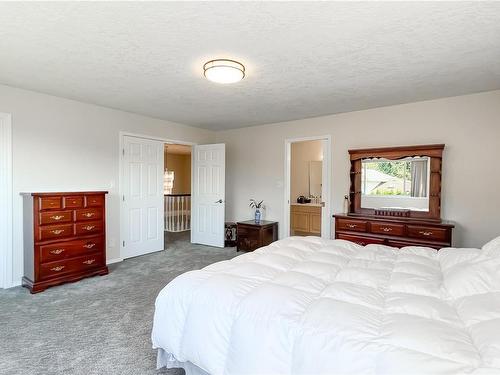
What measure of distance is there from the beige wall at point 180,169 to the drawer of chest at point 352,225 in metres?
8.06

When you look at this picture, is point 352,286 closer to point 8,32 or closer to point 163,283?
point 163,283

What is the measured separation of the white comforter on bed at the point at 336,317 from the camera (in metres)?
1.09

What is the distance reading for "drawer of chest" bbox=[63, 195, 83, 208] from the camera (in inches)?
138

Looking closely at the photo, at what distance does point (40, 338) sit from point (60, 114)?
9.34 feet

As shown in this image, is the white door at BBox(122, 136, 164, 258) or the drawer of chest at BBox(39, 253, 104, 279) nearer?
the drawer of chest at BBox(39, 253, 104, 279)

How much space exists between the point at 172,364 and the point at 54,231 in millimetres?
2538

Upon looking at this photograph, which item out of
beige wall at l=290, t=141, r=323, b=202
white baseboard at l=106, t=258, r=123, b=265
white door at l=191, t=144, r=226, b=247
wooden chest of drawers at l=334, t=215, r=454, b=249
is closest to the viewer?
wooden chest of drawers at l=334, t=215, r=454, b=249

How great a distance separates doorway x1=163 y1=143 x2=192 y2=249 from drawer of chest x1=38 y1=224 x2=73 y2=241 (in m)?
2.16

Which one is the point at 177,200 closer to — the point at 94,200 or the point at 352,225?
the point at 94,200

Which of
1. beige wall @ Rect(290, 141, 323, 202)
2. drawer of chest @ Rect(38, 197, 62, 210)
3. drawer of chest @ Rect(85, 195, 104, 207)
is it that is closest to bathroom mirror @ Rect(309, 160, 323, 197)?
beige wall @ Rect(290, 141, 323, 202)

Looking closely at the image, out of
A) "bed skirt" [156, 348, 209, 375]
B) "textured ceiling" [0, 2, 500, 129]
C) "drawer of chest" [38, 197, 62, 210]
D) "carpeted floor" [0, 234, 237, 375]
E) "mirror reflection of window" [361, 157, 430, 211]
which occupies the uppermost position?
"textured ceiling" [0, 2, 500, 129]

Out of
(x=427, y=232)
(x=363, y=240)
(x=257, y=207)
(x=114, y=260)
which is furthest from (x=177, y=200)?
(x=427, y=232)

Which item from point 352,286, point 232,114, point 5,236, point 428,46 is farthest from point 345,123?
point 5,236

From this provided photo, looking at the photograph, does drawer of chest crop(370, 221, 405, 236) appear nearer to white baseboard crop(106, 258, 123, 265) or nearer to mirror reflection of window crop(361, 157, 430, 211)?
mirror reflection of window crop(361, 157, 430, 211)
